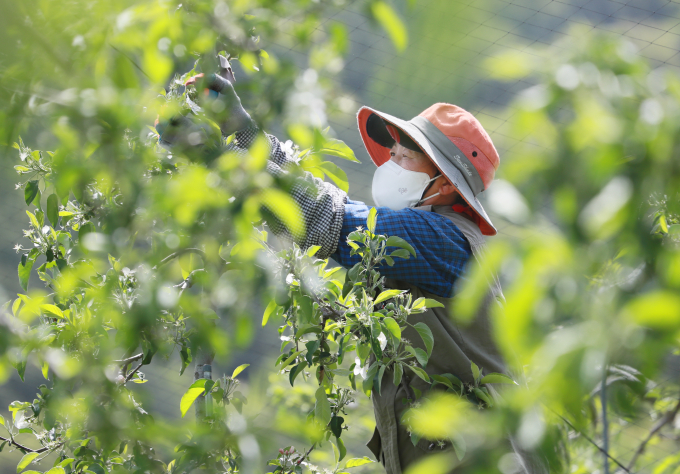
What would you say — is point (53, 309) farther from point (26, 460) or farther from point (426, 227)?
point (426, 227)

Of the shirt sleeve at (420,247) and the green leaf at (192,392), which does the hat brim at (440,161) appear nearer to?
the shirt sleeve at (420,247)

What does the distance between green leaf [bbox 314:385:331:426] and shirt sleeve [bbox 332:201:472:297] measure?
0.93 ft

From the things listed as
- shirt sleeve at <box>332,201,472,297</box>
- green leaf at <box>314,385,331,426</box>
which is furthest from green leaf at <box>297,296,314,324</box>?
shirt sleeve at <box>332,201,472,297</box>

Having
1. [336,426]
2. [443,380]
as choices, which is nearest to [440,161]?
[443,380]

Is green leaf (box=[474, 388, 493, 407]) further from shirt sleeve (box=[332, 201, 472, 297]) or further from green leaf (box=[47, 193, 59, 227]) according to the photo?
green leaf (box=[47, 193, 59, 227])

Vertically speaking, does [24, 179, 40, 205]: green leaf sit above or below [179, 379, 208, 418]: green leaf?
above

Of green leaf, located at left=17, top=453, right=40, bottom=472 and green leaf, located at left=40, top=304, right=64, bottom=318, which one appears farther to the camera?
green leaf, located at left=17, top=453, right=40, bottom=472

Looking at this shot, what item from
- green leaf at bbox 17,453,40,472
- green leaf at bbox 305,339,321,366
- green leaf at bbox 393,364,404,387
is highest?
green leaf at bbox 305,339,321,366

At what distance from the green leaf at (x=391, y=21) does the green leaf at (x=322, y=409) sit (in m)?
0.77

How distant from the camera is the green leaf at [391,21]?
519mm

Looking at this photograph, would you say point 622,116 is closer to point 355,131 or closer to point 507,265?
point 507,265

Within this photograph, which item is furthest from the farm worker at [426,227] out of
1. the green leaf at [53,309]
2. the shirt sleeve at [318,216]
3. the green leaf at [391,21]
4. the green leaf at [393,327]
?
the green leaf at [391,21]

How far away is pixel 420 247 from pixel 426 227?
0.06 metres

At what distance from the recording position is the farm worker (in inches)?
51.2
